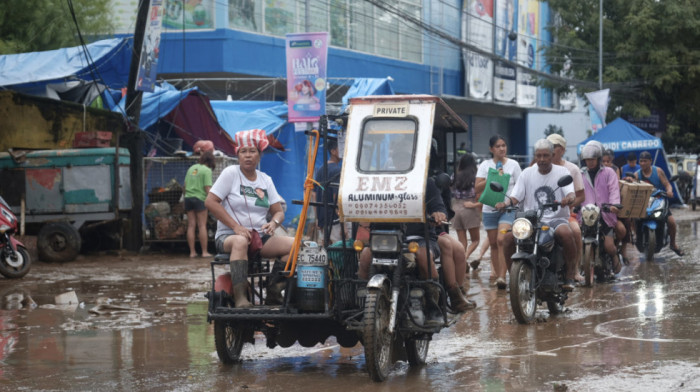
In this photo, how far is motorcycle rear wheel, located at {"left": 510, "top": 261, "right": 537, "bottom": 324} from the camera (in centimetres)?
939

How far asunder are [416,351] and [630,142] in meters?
23.3

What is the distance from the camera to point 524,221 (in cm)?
986

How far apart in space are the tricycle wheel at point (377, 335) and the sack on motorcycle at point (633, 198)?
8.37 metres

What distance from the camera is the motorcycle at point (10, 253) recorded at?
1346cm

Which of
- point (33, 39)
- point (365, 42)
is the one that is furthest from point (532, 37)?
point (33, 39)

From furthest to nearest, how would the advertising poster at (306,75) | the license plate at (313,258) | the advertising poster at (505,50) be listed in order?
the advertising poster at (505,50) → the advertising poster at (306,75) → the license plate at (313,258)

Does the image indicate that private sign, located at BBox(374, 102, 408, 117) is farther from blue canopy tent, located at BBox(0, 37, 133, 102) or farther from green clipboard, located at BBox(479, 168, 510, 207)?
blue canopy tent, located at BBox(0, 37, 133, 102)

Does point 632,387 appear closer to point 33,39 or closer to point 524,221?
point 524,221

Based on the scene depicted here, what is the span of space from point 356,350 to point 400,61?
101ft

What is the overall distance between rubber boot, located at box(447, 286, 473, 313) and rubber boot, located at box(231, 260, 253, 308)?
1567 mm

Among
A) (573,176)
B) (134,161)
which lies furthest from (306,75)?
(573,176)

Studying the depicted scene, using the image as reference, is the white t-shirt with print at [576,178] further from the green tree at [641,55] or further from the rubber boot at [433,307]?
the green tree at [641,55]

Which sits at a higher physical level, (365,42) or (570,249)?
(365,42)

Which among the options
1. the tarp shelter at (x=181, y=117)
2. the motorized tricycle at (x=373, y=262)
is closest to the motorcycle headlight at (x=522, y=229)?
the motorized tricycle at (x=373, y=262)
